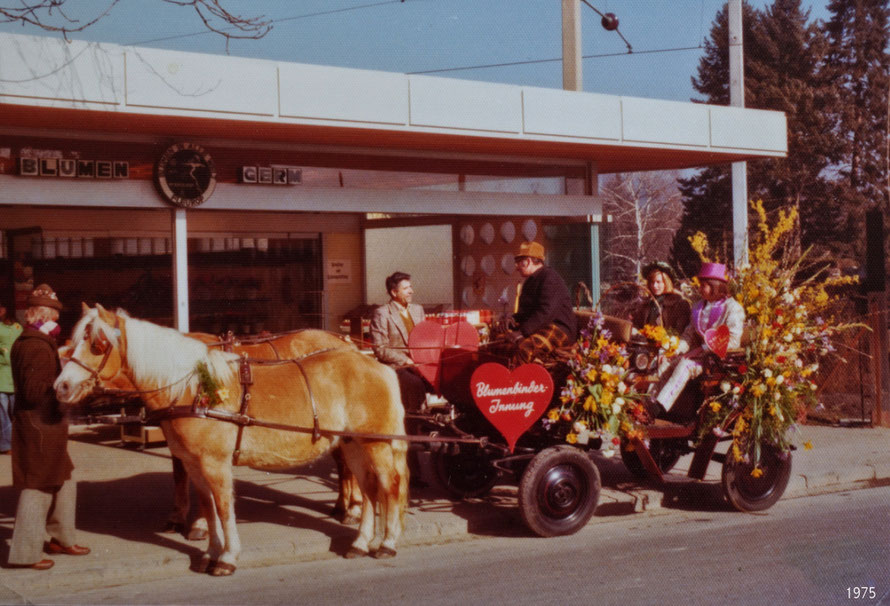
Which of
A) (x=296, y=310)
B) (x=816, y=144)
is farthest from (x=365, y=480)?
(x=816, y=144)

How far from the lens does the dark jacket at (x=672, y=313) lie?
33.3 feet

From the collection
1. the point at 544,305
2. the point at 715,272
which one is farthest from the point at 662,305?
the point at 544,305

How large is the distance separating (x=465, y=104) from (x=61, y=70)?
16.8ft

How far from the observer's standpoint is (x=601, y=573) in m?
7.55

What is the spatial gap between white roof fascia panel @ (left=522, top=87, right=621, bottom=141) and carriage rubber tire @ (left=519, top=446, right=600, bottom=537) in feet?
21.7

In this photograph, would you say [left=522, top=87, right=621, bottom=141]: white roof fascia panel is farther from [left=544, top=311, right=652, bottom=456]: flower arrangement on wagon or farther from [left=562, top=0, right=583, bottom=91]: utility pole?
[left=544, top=311, right=652, bottom=456]: flower arrangement on wagon

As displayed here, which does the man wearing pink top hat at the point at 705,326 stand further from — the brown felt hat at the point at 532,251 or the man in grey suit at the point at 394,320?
the man in grey suit at the point at 394,320

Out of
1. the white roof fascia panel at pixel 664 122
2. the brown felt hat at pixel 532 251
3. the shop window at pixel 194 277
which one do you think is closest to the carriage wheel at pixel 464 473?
the brown felt hat at pixel 532 251

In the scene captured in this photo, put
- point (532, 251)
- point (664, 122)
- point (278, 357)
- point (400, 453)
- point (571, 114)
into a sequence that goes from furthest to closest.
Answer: point (664, 122) < point (571, 114) < point (532, 251) < point (278, 357) < point (400, 453)

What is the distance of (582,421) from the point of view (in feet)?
28.7

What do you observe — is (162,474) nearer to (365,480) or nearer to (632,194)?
(365,480)

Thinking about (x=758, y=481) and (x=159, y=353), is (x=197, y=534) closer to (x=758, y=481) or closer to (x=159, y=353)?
(x=159, y=353)

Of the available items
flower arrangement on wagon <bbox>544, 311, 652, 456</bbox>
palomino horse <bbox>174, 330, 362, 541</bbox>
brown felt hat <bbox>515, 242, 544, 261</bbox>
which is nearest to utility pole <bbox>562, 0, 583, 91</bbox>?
brown felt hat <bbox>515, 242, 544, 261</bbox>

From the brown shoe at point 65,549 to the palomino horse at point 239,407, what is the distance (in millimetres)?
919
